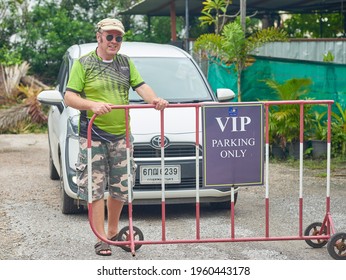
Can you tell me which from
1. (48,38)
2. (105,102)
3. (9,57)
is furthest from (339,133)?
(48,38)

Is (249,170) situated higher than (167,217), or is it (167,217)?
(249,170)

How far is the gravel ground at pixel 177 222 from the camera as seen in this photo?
22.3 feet

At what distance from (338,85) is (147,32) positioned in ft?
40.3

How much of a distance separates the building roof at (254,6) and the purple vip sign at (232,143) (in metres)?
14.0

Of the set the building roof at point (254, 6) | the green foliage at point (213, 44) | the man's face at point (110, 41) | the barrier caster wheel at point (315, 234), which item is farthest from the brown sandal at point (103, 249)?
the building roof at point (254, 6)

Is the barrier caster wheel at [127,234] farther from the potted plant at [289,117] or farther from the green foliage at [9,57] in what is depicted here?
the green foliage at [9,57]

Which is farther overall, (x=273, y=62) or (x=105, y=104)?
(x=273, y=62)

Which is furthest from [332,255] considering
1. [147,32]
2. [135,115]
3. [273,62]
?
[147,32]

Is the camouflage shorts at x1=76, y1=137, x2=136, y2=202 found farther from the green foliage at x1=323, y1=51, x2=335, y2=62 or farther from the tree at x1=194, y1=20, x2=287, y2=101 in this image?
the green foliage at x1=323, y1=51, x2=335, y2=62

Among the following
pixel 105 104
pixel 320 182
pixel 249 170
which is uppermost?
pixel 105 104

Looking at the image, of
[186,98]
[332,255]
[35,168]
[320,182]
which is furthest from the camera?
[35,168]

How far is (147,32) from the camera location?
24.4 m

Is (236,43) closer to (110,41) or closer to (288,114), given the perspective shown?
(288,114)
